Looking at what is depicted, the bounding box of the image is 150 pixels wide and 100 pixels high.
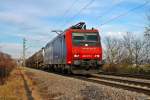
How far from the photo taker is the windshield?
2756 centimetres

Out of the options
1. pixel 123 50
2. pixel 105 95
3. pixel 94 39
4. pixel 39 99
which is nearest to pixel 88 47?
pixel 94 39

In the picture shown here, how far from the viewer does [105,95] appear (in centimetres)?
1309

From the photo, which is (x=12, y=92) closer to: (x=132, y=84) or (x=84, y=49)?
(x=132, y=84)

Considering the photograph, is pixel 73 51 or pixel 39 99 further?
pixel 73 51

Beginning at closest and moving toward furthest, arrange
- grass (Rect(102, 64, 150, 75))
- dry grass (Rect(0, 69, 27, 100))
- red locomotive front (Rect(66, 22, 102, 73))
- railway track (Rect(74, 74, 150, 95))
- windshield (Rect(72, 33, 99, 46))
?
railway track (Rect(74, 74, 150, 95))
dry grass (Rect(0, 69, 27, 100))
red locomotive front (Rect(66, 22, 102, 73))
windshield (Rect(72, 33, 99, 46))
grass (Rect(102, 64, 150, 75))

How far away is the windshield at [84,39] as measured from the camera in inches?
1085

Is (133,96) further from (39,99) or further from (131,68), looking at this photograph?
(131,68)

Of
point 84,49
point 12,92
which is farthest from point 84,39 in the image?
point 12,92

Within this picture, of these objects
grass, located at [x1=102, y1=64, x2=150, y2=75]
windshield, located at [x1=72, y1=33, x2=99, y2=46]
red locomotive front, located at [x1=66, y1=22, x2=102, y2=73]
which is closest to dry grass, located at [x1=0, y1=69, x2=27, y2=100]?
red locomotive front, located at [x1=66, y1=22, x2=102, y2=73]

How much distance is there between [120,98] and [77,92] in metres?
3.45

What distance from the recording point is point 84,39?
27625 mm

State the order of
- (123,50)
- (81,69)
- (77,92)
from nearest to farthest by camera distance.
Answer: (77,92) → (81,69) → (123,50)

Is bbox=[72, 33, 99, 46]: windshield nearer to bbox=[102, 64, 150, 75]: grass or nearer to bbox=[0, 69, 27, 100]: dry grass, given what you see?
bbox=[0, 69, 27, 100]: dry grass

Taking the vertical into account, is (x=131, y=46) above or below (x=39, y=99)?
above
